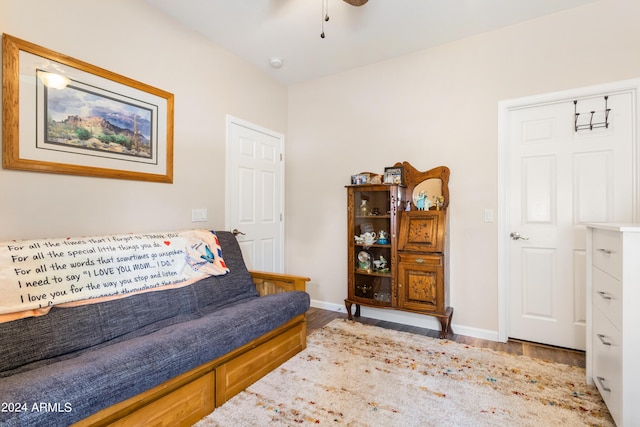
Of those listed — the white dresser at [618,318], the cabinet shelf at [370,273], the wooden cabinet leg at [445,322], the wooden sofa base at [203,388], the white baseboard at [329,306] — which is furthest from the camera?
the white baseboard at [329,306]

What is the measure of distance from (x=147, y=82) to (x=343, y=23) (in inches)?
65.2

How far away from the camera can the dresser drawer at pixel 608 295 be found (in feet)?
4.93

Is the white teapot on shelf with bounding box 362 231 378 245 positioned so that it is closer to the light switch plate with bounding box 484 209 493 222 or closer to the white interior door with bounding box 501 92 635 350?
the light switch plate with bounding box 484 209 493 222

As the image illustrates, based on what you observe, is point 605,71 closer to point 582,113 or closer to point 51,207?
point 582,113

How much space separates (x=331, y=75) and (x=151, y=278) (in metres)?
2.86

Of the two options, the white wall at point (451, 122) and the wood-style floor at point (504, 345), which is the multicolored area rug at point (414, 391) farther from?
the white wall at point (451, 122)

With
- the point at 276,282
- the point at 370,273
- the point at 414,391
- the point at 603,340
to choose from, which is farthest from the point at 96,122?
the point at 603,340

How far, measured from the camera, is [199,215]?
2816 mm

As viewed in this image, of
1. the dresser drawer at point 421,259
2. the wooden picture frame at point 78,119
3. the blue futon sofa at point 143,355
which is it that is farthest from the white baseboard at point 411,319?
the wooden picture frame at point 78,119

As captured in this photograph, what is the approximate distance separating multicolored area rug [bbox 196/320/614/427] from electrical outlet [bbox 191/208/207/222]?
1440 mm

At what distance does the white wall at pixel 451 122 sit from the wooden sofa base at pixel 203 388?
4.92 ft

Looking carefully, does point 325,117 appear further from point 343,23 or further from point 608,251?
point 608,251

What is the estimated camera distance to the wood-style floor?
2.41 meters

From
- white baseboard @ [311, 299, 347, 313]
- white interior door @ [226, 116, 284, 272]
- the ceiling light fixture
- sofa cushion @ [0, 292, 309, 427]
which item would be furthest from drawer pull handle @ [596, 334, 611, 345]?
the ceiling light fixture
